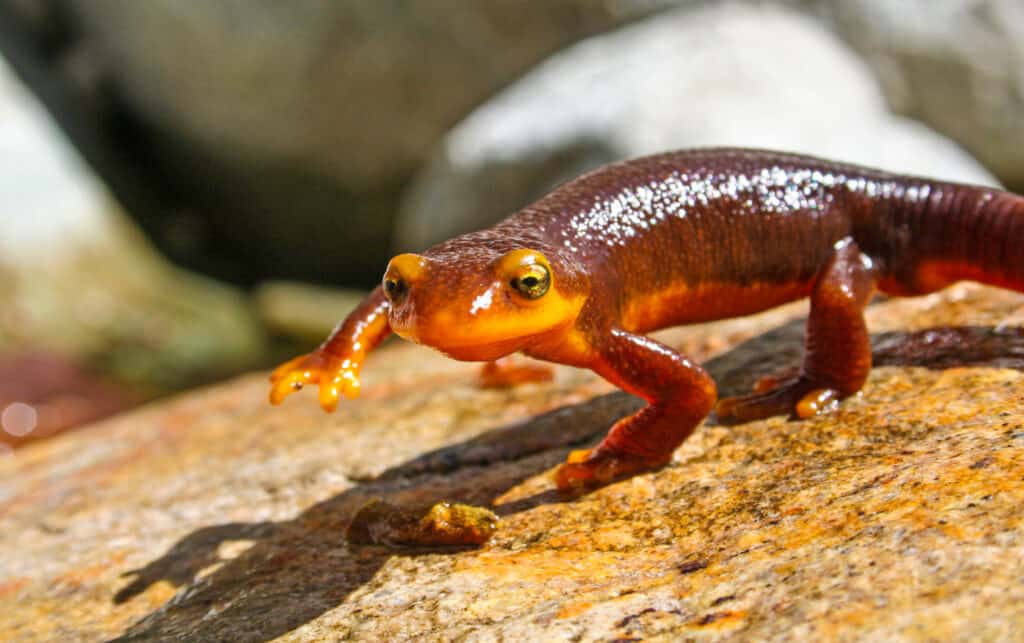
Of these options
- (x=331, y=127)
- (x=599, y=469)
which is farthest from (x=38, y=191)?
(x=599, y=469)

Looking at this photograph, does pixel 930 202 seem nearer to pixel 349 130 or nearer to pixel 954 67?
pixel 954 67

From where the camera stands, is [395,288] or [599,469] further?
[599,469]

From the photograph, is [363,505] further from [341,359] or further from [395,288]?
[395,288]

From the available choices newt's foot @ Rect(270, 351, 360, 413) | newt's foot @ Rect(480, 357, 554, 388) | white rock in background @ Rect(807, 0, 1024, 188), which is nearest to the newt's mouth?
newt's foot @ Rect(270, 351, 360, 413)

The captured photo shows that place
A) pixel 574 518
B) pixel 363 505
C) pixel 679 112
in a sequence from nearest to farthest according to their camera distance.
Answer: pixel 574 518
pixel 363 505
pixel 679 112

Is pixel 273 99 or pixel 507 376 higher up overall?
pixel 273 99

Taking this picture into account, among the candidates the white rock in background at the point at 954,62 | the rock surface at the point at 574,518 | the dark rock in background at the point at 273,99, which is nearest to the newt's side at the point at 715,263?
the rock surface at the point at 574,518

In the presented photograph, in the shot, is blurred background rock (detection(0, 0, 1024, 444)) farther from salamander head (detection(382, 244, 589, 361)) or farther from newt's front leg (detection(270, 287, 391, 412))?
salamander head (detection(382, 244, 589, 361))
